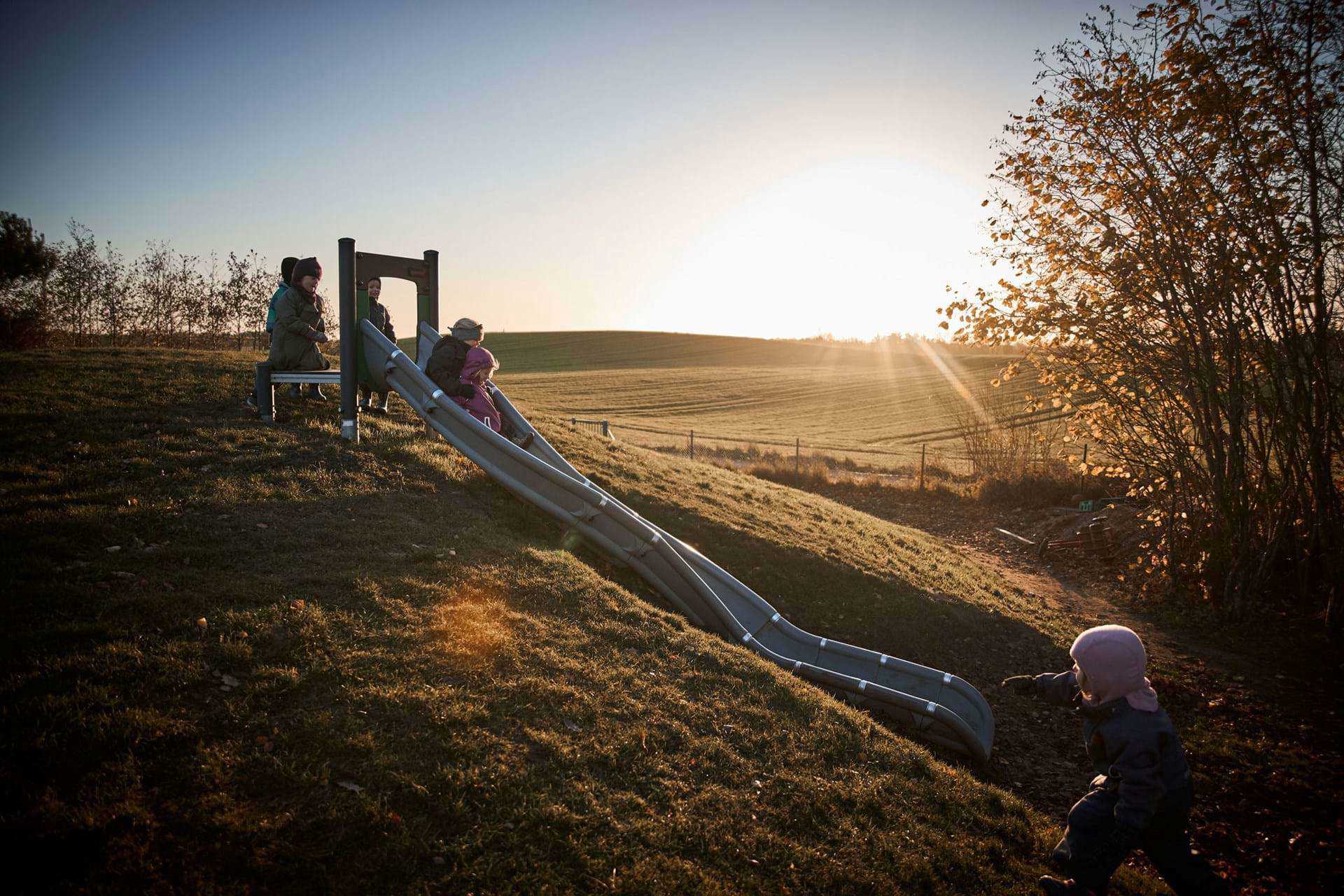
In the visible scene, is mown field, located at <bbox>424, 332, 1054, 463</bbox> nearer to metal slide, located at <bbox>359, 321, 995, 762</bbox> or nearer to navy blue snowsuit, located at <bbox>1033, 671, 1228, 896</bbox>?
metal slide, located at <bbox>359, 321, 995, 762</bbox>

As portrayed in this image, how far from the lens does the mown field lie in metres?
42.0

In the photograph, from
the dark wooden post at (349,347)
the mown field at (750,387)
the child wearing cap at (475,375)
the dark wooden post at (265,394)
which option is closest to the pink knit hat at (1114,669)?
the child wearing cap at (475,375)

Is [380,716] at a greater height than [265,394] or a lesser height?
lesser

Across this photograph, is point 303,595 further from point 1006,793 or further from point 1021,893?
point 1006,793

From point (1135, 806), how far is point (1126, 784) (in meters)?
0.12

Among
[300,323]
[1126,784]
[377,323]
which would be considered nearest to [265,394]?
[300,323]

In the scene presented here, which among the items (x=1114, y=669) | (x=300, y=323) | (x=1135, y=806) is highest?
(x=300, y=323)

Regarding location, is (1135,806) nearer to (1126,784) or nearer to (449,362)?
(1126,784)

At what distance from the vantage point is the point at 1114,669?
155 inches

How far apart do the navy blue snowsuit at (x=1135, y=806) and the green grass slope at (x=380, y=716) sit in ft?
1.98

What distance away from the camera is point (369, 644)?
15.6ft

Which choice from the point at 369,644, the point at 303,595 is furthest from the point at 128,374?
the point at 369,644

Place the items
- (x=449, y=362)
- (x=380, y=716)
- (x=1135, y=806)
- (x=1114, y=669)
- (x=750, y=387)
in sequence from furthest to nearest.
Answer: (x=750, y=387) → (x=449, y=362) → (x=380, y=716) → (x=1114, y=669) → (x=1135, y=806)

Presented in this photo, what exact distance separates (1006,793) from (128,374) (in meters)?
13.7
